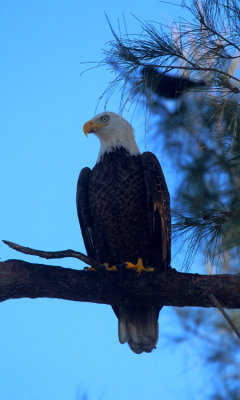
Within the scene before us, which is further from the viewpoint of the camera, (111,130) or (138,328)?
(111,130)

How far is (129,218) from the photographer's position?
304cm

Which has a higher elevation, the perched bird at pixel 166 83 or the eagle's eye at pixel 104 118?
the perched bird at pixel 166 83

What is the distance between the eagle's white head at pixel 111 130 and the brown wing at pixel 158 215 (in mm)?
300

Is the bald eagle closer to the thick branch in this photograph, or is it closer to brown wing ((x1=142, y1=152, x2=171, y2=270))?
brown wing ((x1=142, y1=152, x2=171, y2=270))

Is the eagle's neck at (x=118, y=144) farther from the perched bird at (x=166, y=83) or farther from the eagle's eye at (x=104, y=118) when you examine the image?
the perched bird at (x=166, y=83)

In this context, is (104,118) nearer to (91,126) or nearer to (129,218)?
(91,126)

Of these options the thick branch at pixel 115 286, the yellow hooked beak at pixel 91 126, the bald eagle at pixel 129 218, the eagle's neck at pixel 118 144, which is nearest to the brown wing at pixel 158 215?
the bald eagle at pixel 129 218

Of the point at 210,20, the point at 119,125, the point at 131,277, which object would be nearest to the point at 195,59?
the point at 210,20

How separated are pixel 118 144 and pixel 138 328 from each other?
110cm

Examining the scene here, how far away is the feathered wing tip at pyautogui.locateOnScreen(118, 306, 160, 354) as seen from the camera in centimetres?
312

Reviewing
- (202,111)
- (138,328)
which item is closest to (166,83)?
(202,111)

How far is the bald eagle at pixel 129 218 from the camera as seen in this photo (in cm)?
303

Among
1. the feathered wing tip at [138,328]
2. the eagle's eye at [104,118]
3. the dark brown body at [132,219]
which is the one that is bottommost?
the feathered wing tip at [138,328]

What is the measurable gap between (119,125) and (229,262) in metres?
1.08
